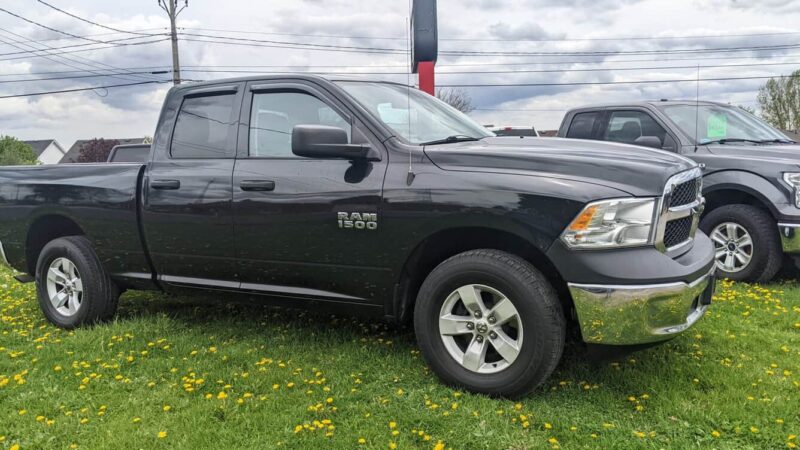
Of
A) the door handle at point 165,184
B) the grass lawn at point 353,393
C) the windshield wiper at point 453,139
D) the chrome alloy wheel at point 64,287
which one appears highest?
the windshield wiper at point 453,139

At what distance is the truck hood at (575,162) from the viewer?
10.3 feet

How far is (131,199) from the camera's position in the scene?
4.54 metres

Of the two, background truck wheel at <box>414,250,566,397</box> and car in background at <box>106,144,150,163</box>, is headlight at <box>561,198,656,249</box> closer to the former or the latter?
background truck wheel at <box>414,250,566,397</box>

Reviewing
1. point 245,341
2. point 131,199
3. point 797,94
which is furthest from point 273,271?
point 797,94

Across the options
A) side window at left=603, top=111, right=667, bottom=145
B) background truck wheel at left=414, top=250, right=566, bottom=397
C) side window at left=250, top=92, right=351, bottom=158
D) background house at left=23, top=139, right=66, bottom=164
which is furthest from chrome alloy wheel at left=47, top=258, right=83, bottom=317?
background house at left=23, top=139, right=66, bottom=164

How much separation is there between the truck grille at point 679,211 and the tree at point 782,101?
39.2 metres

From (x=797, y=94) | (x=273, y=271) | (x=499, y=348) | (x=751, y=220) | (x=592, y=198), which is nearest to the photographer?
(x=592, y=198)

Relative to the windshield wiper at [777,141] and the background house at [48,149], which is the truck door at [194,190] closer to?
the windshield wiper at [777,141]

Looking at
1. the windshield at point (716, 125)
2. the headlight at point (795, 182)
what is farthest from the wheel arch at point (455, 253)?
the windshield at point (716, 125)

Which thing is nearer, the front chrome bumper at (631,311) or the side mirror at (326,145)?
the front chrome bumper at (631,311)

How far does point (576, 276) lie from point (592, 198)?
384mm

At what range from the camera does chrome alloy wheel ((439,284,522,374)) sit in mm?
3326

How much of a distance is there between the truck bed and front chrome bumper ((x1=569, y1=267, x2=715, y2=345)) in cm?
315

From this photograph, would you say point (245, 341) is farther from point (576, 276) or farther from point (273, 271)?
point (576, 276)
